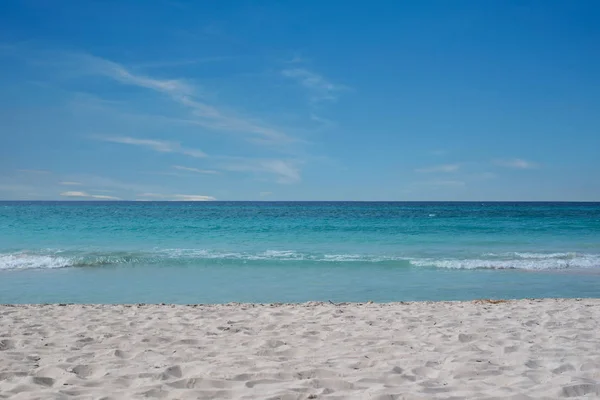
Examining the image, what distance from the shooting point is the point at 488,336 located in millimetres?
5867

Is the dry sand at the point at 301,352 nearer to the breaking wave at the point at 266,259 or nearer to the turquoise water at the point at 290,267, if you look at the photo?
the turquoise water at the point at 290,267

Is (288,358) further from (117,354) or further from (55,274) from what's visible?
(55,274)

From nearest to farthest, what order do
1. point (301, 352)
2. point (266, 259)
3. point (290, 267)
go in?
point (301, 352) < point (290, 267) < point (266, 259)

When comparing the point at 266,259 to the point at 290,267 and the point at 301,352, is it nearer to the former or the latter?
the point at 290,267

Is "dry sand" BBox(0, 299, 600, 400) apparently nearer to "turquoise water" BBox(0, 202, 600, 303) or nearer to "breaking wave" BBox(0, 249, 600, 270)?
"turquoise water" BBox(0, 202, 600, 303)

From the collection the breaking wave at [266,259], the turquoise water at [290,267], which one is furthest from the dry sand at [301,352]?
the breaking wave at [266,259]

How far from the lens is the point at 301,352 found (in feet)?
16.9

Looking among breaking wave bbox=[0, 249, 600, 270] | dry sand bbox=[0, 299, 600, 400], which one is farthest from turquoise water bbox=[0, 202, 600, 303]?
dry sand bbox=[0, 299, 600, 400]

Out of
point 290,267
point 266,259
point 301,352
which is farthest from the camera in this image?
point 266,259

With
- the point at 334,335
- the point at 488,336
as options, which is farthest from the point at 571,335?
the point at 334,335

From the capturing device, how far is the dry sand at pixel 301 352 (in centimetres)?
394

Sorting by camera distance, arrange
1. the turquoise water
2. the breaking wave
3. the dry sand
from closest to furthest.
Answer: the dry sand < the turquoise water < the breaking wave

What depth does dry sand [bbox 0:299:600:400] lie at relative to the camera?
12.9 ft

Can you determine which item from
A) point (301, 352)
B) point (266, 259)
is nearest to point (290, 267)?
point (266, 259)
